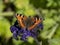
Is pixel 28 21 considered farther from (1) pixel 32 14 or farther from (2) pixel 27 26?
(1) pixel 32 14

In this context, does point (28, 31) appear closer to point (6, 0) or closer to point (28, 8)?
point (28, 8)

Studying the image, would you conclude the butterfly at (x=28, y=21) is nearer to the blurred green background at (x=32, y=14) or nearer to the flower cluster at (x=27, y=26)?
the flower cluster at (x=27, y=26)

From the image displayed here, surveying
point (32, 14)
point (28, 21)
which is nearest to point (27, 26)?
point (28, 21)

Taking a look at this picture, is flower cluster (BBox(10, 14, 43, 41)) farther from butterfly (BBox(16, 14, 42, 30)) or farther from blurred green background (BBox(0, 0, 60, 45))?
blurred green background (BBox(0, 0, 60, 45))

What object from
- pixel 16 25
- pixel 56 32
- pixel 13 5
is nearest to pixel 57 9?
pixel 56 32

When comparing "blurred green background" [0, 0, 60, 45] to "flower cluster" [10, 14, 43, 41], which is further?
"blurred green background" [0, 0, 60, 45]

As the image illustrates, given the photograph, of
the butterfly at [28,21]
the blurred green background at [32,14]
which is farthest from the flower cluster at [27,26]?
the blurred green background at [32,14]

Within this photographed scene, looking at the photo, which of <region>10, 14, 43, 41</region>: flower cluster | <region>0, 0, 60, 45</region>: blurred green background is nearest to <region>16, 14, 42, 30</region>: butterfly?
<region>10, 14, 43, 41</region>: flower cluster

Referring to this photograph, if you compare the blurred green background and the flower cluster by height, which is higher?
the flower cluster
